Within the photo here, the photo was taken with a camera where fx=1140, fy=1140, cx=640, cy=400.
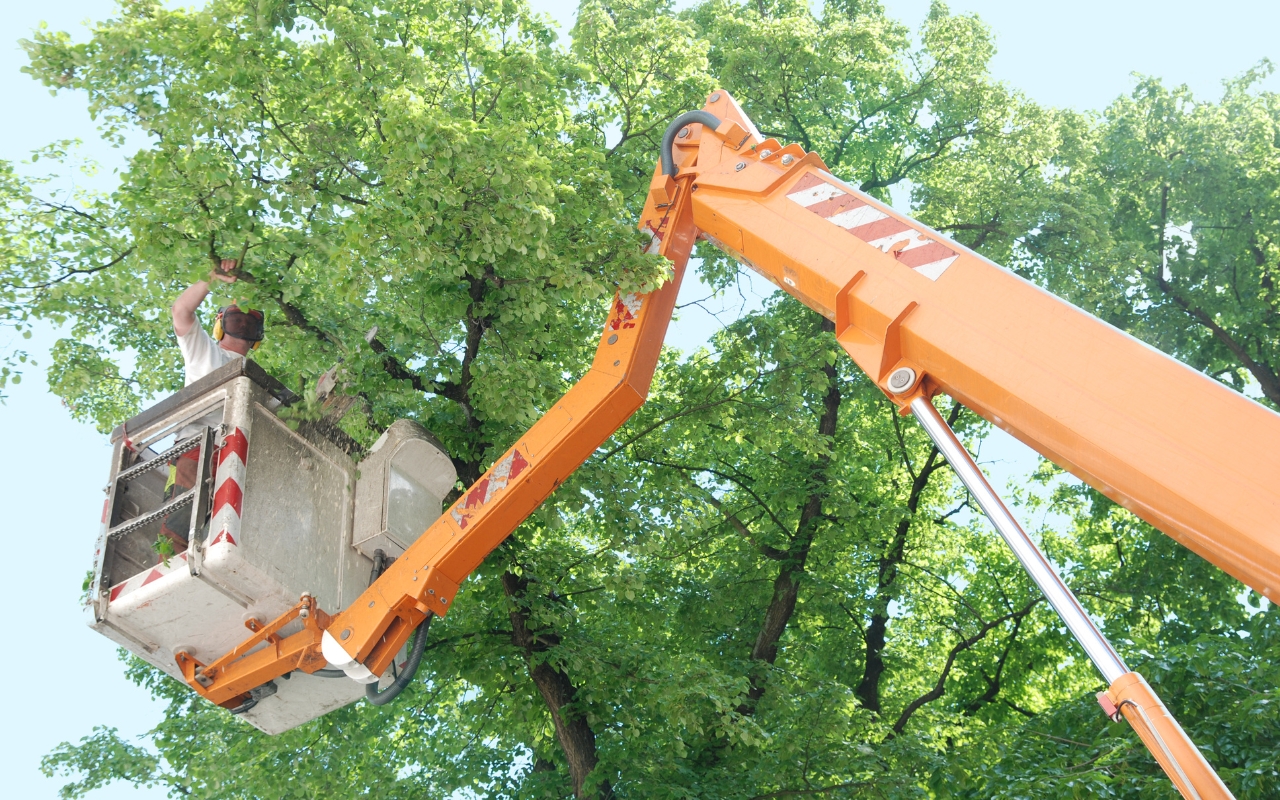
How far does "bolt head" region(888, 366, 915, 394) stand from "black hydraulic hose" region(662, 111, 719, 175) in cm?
212

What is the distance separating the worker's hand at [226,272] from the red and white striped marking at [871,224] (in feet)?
12.6

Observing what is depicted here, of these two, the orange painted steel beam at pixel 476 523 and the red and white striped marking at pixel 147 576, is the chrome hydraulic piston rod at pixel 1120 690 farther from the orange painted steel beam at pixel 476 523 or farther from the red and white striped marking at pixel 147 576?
the red and white striped marking at pixel 147 576

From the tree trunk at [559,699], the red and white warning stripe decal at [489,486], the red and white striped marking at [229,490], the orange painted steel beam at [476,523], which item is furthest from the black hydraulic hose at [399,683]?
the tree trunk at [559,699]

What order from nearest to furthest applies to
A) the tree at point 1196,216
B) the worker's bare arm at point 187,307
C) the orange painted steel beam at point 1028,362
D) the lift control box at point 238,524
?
the orange painted steel beam at point 1028,362, the lift control box at point 238,524, the worker's bare arm at point 187,307, the tree at point 1196,216

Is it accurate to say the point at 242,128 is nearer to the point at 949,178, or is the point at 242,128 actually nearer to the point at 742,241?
the point at 742,241

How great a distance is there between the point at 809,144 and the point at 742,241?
31.2 feet

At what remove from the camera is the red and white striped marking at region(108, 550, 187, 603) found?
5.75 metres

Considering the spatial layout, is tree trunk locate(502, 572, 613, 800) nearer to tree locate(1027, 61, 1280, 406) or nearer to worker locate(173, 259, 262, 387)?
worker locate(173, 259, 262, 387)

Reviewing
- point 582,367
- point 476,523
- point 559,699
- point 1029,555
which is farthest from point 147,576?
point 582,367

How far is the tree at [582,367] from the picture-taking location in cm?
751

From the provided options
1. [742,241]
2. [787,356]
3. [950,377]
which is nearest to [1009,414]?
[950,377]

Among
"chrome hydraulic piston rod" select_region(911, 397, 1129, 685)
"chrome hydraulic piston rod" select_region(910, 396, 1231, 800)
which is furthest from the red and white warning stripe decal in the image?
"chrome hydraulic piston rod" select_region(910, 396, 1231, 800)

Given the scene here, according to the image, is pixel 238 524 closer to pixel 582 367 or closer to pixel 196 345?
pixel 196 345

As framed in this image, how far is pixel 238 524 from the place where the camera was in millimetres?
5734
